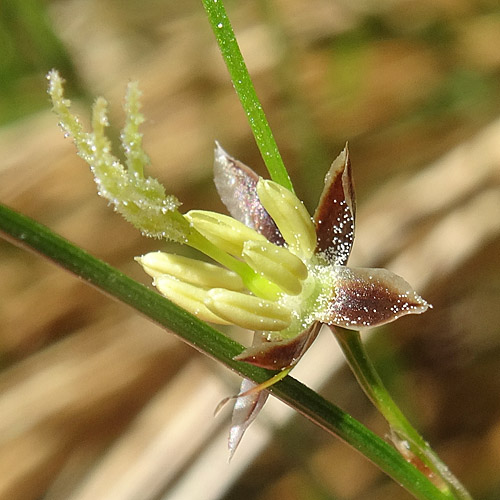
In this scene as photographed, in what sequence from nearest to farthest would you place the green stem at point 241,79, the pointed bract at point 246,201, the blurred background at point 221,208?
1. the green stem at point 241,79
2. the pointed bract at point 246,201
3. the blurred background at point 221,208

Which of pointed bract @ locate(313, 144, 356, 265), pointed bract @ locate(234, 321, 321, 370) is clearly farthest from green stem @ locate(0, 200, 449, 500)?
pointed bract @ locate(313, 144, 356, 265)

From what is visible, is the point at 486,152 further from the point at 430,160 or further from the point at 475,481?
the point at 475,481

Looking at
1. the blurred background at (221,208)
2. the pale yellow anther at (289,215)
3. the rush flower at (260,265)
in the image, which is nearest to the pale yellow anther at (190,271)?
the rush flower at (260,265)

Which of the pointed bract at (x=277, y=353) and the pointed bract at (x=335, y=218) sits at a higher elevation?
the pointed bract at (x=335, y=218)

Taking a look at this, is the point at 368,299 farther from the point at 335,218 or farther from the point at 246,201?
the point at 246,201

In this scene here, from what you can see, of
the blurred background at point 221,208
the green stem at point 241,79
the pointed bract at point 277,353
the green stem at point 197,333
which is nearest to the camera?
the green stem at point 197,333

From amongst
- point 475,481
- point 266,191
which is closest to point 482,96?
point 475,481

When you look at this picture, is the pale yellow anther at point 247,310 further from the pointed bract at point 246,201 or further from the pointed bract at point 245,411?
the pointed bract at point 246,201
